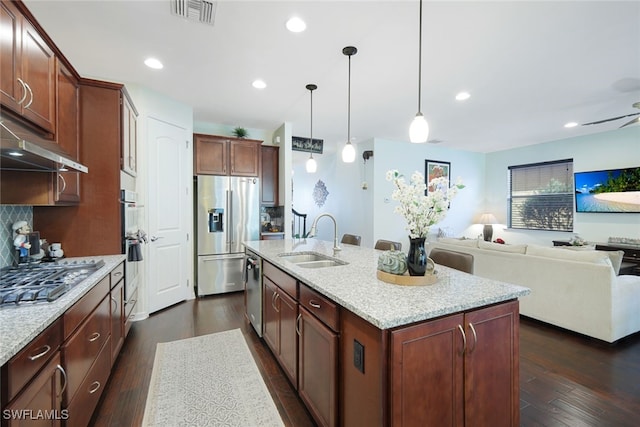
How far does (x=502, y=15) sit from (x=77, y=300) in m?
3.38

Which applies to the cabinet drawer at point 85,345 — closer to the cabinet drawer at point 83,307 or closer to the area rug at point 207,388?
the cabinet drawer at point 83,307

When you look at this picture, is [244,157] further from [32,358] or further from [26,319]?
[32,358]

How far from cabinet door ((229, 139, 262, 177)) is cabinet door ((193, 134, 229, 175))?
0.09 metres

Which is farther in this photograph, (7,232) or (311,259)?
(311,259)

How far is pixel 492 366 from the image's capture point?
1.38 m

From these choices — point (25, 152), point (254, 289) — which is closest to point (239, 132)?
point (254, 289)

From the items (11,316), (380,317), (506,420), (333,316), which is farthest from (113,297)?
(506,420)

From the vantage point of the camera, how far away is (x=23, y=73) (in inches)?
62.6

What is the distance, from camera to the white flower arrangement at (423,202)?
1501 millimetres

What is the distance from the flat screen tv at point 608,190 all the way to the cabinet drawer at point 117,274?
24.2ft

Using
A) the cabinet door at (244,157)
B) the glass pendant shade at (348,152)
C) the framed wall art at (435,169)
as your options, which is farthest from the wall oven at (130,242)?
the framed wall art at (435,169)

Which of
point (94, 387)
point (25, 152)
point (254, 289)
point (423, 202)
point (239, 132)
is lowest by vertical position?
point (94, 387)

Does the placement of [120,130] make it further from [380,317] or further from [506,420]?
[506,420]

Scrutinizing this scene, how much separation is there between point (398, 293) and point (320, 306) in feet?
1.44
